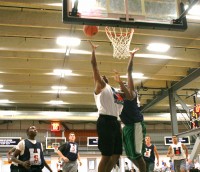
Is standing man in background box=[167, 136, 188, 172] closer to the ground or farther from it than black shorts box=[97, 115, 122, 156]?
closer to the ground

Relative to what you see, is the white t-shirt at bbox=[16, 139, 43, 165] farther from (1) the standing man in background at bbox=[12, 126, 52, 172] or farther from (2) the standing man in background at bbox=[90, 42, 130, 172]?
(2) the standing man in background at bbox=[90, 42, 130, 172]

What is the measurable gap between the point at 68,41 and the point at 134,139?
21.8ft

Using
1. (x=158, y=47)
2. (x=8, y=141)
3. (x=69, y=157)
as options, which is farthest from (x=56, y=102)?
(x=69, y=157)

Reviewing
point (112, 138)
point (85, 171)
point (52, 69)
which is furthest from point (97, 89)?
point (85, 171)

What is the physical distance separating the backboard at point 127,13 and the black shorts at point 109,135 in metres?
2.05

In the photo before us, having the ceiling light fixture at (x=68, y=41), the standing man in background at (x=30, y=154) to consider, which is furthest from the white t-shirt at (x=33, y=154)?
the ceiling light fixture at (x=68, y=41)

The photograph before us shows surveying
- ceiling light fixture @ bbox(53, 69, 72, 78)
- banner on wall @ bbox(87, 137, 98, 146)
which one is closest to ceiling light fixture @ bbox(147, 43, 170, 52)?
ceiling light fixture @ bbox(53, 69, 72, 78)

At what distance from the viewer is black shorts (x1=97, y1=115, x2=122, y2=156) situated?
4.01m

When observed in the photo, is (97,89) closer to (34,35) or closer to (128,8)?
(128,8)

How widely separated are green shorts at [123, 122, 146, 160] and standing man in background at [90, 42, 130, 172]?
365mm

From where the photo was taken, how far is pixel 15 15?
29.2 ft

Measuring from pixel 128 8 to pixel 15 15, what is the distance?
4.41 meters

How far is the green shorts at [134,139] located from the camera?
4.51 metres

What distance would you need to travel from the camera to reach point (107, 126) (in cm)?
411
